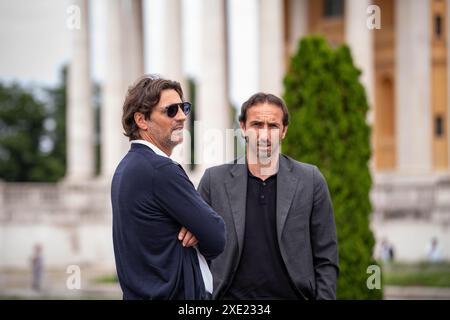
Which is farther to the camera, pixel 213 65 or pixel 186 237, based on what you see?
pixel 213 65

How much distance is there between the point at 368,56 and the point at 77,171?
22.4 meters

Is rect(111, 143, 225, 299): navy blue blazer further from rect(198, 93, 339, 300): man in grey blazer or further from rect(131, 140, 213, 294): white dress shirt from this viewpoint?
rect(198, 93, 339, 300): man in grey blazer

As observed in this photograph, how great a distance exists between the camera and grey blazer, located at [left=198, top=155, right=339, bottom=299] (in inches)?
340

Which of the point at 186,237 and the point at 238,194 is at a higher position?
the point at 238,194

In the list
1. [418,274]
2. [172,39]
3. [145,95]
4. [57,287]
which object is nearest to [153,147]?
[145,95]

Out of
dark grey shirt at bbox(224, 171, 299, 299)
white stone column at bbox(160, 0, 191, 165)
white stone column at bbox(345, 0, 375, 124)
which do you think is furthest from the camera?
white stone column at bbox(160, 0, 191, 165)

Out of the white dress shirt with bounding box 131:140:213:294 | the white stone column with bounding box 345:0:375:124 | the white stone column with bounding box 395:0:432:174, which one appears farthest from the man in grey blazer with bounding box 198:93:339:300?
the white stone column with bounding box 395:0:432:174

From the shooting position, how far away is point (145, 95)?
714 cm

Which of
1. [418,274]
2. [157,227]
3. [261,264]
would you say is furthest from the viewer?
[418,274]

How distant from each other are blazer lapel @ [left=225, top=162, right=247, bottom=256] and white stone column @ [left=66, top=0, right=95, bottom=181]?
2118 inches

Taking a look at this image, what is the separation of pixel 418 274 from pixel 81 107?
29.2 metres

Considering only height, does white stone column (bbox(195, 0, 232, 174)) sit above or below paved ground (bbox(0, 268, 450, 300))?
above

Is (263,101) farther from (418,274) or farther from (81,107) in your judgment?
(81,107)
